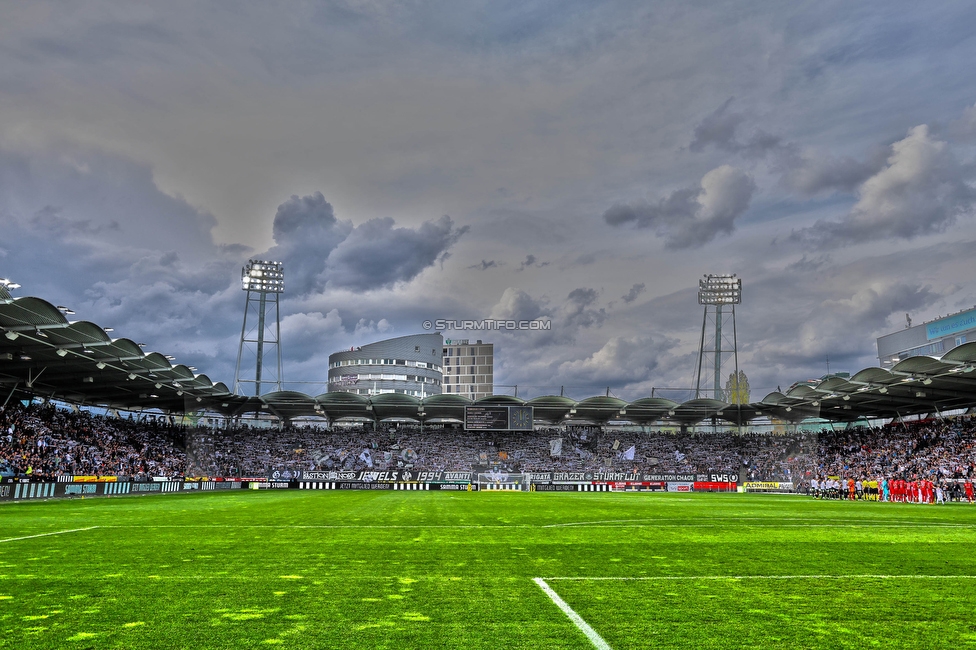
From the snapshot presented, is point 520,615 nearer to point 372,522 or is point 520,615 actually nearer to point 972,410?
point 372,522

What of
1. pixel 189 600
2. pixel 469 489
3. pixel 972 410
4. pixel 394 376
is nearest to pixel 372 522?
pixel 189 600

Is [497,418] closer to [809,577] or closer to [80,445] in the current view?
[80,445]

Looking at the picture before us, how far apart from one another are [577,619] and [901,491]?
3890 centimetres

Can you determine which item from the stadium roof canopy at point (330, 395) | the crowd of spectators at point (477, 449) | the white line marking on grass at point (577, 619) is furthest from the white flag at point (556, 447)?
the white line marking on grass at point (577, 619)

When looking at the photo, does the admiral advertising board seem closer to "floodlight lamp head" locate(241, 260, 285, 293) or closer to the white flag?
the white flag

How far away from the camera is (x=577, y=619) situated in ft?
21.6

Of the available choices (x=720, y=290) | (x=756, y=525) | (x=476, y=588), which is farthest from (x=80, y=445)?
(x=720, y=290)

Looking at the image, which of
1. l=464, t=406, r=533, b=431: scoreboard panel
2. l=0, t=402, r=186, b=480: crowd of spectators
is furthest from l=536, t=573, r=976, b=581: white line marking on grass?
l=464, t=406, r=533, b=431: scoreboard panel

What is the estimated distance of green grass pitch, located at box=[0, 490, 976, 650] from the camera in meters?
Result: 5.99

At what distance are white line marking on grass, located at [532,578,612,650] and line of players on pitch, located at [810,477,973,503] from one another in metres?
35.2

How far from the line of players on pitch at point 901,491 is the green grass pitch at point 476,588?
23.5m

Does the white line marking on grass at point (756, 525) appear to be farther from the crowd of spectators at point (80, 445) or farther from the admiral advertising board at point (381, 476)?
the admiral advertising board at point (381, 476)

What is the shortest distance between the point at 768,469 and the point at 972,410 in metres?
17.4

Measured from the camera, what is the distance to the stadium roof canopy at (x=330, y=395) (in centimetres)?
3853
